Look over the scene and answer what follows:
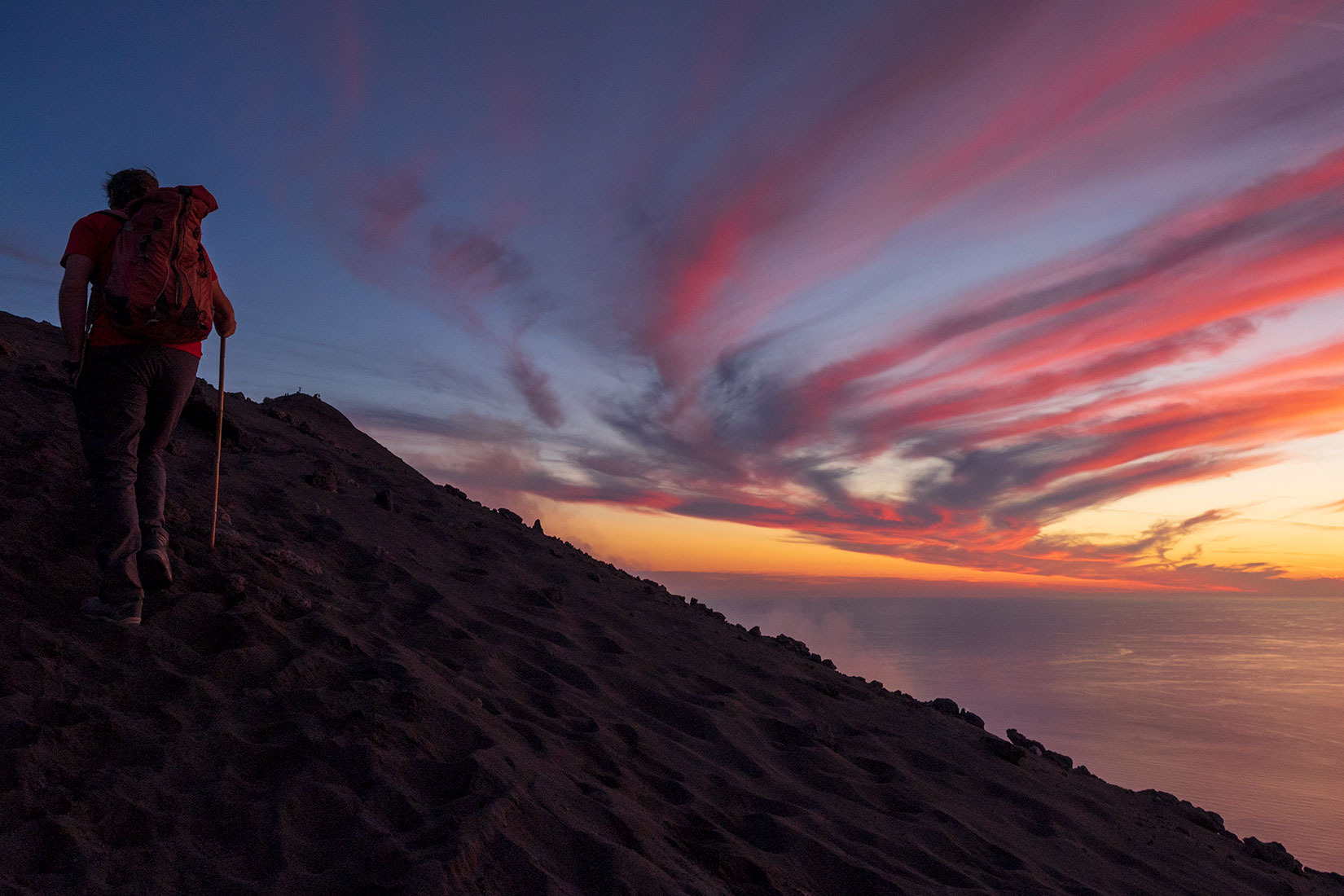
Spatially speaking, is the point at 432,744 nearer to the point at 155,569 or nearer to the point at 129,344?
the point at 155,569

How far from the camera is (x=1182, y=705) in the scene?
70.2 metres

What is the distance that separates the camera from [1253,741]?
53.5m

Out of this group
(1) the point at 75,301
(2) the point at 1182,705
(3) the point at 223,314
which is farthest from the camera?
(2) the point at 1182,705

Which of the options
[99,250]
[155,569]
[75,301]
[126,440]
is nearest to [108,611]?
[155,569]

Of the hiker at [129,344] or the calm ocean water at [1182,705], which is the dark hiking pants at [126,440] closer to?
the hiker at [129,344]

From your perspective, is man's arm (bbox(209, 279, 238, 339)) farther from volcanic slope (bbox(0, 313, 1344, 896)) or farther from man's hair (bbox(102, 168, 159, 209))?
volcanic slope (bbox(0, 313, 1344, 896))

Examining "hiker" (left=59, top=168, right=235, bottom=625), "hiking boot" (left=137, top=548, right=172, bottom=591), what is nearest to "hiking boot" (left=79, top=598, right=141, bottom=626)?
"hiker" (left=59, top=168, right=235, bottom=625)

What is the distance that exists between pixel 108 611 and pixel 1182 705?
8809cm

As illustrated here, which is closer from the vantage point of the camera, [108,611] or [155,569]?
[108,611]

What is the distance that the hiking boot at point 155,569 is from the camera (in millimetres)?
3969

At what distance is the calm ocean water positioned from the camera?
123ft

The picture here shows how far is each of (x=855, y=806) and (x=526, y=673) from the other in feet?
7.53

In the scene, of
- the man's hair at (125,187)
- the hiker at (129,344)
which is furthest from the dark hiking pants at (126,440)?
the man's hair at (125,187)

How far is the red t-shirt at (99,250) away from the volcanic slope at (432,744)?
1251 mm
